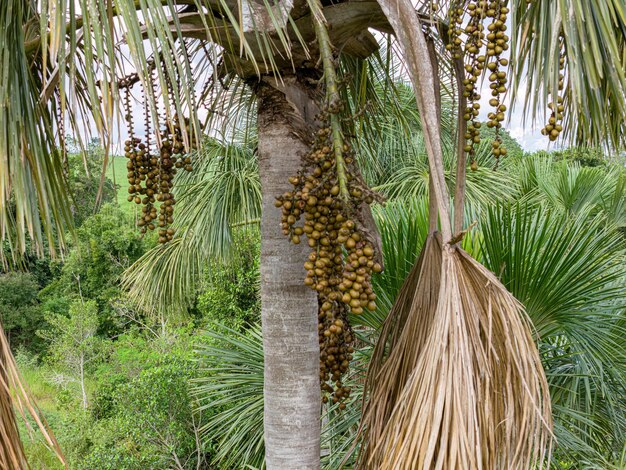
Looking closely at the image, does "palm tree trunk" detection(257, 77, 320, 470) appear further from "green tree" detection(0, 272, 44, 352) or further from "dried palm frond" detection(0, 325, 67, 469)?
"green tree" detection(0, 272, 44, 352)

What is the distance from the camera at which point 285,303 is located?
1939 mm

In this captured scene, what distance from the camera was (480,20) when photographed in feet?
4.95

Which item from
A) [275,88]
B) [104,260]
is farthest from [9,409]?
[104,260]

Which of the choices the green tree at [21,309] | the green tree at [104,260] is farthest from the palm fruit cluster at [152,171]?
the green tree at [21,309]

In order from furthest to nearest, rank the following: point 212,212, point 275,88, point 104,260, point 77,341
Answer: point 104,260, point 77,341, point 212,212, point 275,88

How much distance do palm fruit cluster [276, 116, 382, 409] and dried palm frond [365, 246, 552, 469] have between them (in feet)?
0.55

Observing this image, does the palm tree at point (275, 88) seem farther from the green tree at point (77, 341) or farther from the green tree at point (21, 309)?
the green tree at point (21, 309)

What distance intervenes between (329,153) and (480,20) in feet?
1.53

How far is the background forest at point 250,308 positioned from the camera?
8.64 feet

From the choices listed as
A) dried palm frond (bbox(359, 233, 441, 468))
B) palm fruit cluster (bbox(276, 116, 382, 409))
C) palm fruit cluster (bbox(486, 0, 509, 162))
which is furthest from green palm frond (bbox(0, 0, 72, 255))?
palm fruit cluster (bbox(486, 0, 509, 162))

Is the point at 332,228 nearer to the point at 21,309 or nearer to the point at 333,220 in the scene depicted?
the point at 333,220

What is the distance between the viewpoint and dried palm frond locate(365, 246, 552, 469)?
1252mm

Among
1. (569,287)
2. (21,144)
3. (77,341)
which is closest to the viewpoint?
(21,144)

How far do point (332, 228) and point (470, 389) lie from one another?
0.46m
